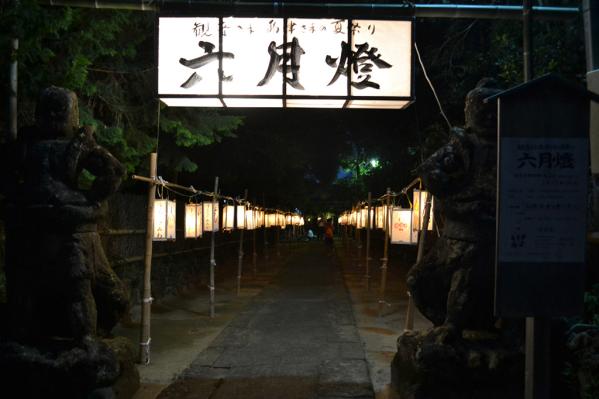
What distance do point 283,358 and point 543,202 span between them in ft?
20.3

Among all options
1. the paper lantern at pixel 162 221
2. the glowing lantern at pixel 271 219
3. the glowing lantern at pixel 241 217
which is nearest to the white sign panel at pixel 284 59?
the paper lantern at pixel 162 221

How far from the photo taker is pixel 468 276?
5.94 m

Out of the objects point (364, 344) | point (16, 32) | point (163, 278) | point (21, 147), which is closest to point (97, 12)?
point (16, 32)

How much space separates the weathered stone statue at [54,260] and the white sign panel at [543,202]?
412 cm

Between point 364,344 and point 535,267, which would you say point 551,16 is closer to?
point 535,267

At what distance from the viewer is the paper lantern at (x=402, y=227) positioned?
1184 cm

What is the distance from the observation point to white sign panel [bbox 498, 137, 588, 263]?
429 cm

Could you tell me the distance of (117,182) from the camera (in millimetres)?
6266

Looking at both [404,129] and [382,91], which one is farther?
[404,129]

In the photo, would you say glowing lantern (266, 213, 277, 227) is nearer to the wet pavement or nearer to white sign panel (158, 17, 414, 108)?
the wet pavement

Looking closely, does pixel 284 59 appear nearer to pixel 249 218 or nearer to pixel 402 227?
pixel 402 227

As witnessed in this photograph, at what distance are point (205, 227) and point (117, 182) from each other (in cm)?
812

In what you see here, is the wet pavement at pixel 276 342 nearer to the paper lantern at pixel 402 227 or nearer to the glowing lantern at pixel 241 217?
the paper lantern at pixel 402 227

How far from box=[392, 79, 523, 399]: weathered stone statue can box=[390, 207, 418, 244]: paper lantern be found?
555 centimetres
